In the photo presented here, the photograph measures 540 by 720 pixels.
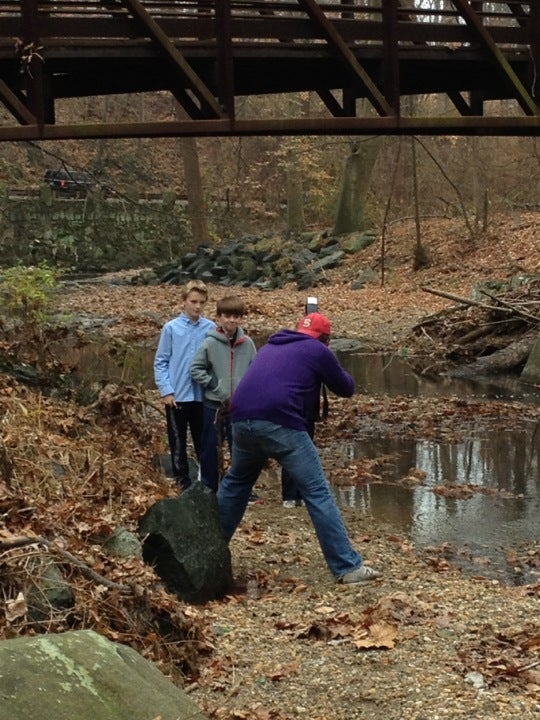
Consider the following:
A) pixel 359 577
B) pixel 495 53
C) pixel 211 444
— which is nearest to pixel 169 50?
pixel 495 53

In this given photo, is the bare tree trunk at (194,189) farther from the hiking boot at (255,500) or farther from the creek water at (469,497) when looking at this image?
Answer: the hiking boot at (255,500)

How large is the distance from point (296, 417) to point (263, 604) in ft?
4.23

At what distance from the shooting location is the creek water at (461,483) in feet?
30.9

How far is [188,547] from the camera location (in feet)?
24.7

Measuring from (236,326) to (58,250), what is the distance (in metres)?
35.9

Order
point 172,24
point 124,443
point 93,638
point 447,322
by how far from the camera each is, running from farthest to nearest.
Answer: point 447,322 → point 172,24 → point 124,443 → point 93,638

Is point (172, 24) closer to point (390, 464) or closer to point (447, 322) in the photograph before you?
point (390, 464)

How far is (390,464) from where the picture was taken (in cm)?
1273

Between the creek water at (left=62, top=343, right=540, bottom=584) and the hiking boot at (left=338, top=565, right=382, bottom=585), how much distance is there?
1153mm

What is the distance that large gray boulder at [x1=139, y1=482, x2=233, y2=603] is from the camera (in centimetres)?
745

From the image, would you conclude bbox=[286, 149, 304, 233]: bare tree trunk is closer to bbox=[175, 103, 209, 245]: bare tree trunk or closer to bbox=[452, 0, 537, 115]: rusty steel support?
bbox=[175, 103, 209, 245]: bare tree trunk

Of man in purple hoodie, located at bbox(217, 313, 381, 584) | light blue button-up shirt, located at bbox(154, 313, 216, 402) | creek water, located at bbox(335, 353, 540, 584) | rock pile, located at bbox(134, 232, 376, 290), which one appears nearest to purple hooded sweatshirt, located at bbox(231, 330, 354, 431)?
man in purple hoodie, located at bbox(217, 313, 381, 584)

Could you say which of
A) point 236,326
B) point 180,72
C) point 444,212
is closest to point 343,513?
point 236,326

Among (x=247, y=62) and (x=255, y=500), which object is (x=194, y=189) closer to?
(x=247, y=62)
